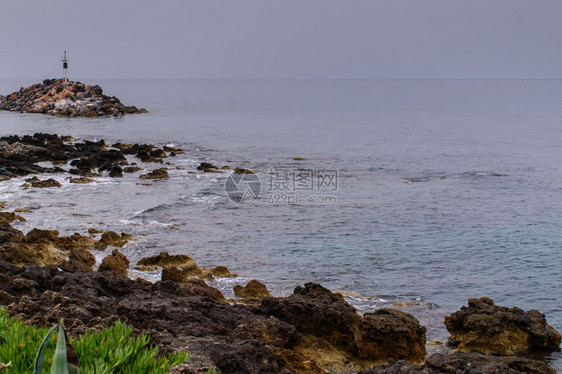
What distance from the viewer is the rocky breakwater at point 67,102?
8350 cm

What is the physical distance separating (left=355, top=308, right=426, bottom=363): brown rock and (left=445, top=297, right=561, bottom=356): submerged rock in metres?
1.73

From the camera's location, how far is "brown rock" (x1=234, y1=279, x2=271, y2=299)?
15.7 metres

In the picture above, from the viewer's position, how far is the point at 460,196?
105 ft

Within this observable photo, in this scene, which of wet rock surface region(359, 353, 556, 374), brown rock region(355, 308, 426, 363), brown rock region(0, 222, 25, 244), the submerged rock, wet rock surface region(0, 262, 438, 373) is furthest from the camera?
brown rock region(0, 222, 25, 244)

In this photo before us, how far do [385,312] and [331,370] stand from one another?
1.93 meters

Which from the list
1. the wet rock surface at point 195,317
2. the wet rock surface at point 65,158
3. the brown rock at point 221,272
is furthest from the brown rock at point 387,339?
the wet rock surface at point 65,158

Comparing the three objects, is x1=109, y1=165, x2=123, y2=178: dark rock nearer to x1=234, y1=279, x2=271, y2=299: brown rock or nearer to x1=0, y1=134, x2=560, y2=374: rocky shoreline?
x1=0, y1=134, x2=560, y2=374: rocky shoreline

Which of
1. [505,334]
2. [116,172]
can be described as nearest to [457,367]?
[505,334]

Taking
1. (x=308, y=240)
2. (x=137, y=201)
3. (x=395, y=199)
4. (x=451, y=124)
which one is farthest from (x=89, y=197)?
(x=451, y=124)

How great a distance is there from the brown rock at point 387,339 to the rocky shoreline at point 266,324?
0.02 m

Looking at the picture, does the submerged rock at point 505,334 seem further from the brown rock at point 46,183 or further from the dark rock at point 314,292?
the brown rock at point 46,183

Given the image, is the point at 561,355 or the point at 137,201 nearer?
the point at 561,355

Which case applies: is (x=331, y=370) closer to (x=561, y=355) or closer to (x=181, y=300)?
(x=181, y=300)

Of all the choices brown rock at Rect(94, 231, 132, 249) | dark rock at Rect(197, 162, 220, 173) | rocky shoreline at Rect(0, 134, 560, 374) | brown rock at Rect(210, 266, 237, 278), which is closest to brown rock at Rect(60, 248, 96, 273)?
rocky shoreline at Rect(0, 134, 560, 374)
